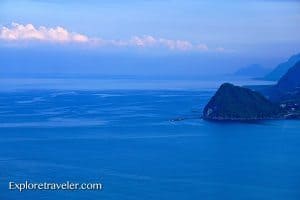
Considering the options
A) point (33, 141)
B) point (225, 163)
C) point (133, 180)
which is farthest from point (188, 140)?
point (133, 180)

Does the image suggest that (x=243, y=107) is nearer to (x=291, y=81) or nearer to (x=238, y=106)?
(x=238, y=106)

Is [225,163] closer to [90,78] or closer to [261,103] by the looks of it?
[261,103]

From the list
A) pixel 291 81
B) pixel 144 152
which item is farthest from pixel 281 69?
pixel 144 152

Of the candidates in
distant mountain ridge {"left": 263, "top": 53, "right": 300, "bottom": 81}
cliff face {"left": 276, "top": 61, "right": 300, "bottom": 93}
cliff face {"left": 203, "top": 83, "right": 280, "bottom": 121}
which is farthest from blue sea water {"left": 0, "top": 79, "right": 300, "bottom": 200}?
distant mountain ridge {"left": 263, "top": 53, "right": 300, "bottom": 81}

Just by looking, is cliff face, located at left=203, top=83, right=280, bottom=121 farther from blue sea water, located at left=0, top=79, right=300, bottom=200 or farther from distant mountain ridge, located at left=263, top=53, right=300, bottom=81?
distant mountain ridge, located at left=263, top=53, right=300, bottom=81

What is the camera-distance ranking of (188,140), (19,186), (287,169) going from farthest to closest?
(188,140) → (287,169) → (19,186)

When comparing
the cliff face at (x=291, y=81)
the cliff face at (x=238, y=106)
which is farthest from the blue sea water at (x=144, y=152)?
the cliff face at (x=291, y=81)

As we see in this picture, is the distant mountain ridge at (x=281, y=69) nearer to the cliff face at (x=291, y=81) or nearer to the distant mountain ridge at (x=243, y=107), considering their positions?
the cliff face at (x=291, y=81)
